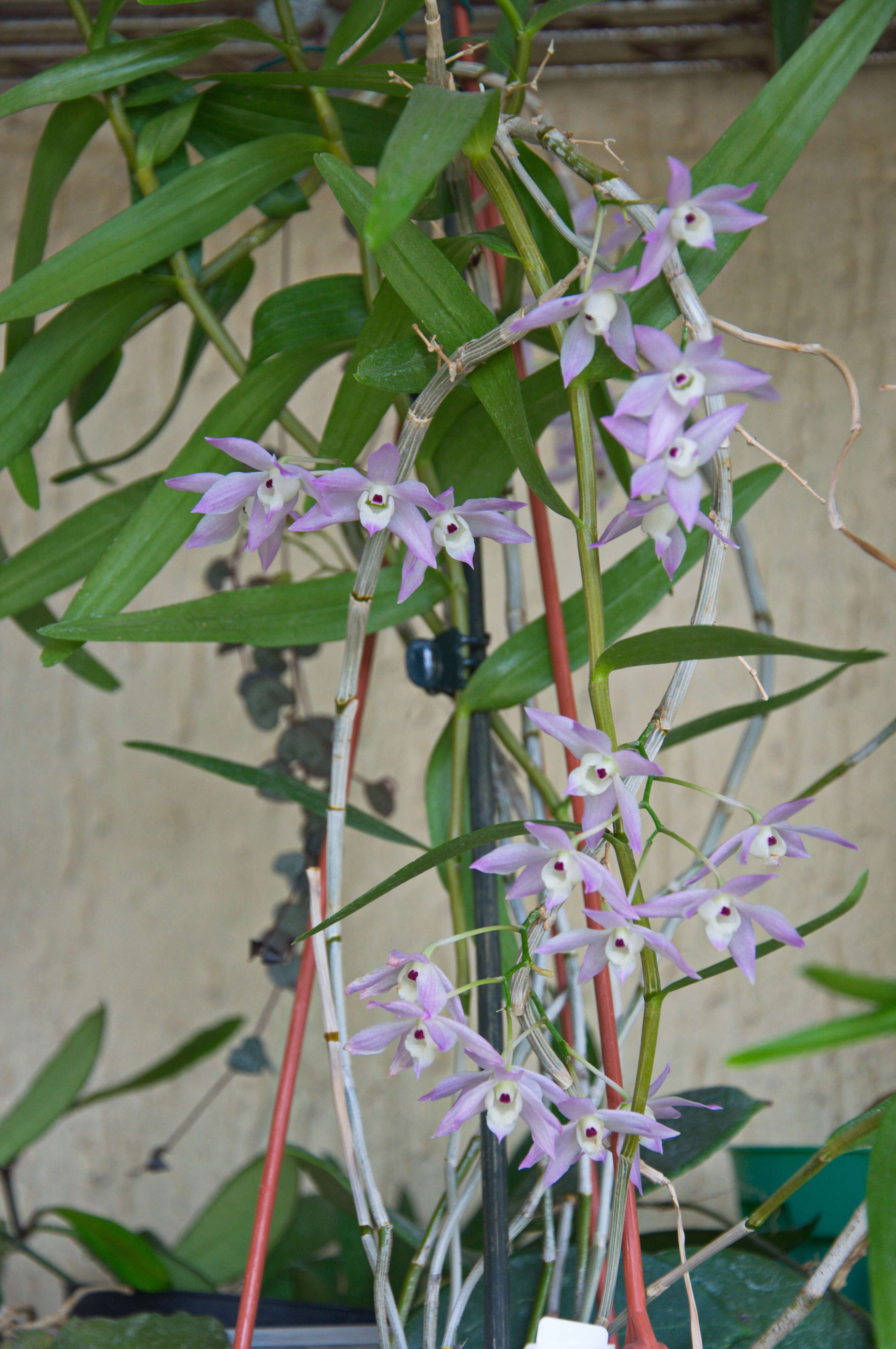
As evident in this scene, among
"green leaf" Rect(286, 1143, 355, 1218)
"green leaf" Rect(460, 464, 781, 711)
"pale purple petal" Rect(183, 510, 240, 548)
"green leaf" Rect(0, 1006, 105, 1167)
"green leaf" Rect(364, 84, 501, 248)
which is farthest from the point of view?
"green leaf" Rect(0, 1006, 105, 1167)

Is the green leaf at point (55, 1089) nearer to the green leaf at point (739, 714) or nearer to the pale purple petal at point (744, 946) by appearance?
the green leaf at point (739, 714)

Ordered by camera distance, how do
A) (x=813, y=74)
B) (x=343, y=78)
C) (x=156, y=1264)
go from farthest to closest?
(x=156, y=1264), (x=343, y=78), (x=813, y=74)

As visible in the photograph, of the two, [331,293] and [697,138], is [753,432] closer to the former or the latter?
[697,138]

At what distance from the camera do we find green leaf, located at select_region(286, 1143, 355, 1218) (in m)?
0.61

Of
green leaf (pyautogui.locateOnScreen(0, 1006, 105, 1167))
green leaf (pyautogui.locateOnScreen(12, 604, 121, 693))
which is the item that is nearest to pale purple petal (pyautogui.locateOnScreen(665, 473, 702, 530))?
green leaf (pyautogui.locateOnScreen(12, 604, 121, 693))

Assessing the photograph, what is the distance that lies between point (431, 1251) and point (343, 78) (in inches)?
22.9

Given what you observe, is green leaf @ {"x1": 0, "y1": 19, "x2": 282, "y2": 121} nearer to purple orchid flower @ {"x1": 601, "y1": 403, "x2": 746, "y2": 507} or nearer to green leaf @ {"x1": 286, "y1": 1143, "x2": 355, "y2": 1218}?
purple orchid flower @ {"x1": 601, "y1": 403, "x2": 746, "y2": 507}

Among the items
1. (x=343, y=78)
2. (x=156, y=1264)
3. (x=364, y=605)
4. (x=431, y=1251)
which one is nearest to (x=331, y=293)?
(x=343, y=78)

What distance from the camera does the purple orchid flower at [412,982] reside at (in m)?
0.31

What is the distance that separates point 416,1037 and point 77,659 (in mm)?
433

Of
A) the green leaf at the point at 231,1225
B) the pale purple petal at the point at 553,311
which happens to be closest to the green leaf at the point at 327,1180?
the green leaf at the point at 231,1225

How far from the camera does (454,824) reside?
19.5 inches

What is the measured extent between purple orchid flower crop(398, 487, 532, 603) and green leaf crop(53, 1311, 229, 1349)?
439 mm

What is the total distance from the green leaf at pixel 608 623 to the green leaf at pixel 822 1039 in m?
0.31
